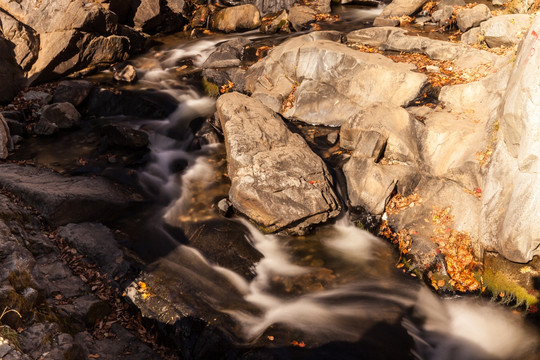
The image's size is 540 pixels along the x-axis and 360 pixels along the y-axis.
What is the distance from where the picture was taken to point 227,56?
17.3m

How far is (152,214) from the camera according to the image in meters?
10.7

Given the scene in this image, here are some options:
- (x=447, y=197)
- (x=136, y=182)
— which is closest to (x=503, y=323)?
(x=447, y=197)

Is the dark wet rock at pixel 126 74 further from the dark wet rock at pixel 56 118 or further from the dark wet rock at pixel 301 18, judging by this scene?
the dark wet rock at pixel 301 18

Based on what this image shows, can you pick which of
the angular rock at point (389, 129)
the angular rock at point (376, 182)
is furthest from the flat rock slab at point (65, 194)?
the angular rock at point (389, 129)

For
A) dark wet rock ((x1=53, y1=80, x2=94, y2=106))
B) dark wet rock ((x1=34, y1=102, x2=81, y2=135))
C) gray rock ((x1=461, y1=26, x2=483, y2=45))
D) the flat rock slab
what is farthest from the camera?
dark wet rock ((x1=53, y1=80, x2=94, y2=106))

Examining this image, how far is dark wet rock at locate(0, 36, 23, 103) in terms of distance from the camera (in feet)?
49.5

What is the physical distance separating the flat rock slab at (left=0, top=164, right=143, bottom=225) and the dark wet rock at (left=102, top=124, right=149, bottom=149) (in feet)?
6.95

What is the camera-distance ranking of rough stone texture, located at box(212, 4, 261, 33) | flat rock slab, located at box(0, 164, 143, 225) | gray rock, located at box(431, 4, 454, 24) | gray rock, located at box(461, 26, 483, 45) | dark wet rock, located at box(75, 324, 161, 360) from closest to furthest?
dark wet rock, located at box(75, 324, 161, 360) < flat rock slab, located at box(0, 164, 143, 225) < gray rock, located at box(461, 26, 483, 45) < gray rock, located at box(431, 4, 454, 24) < rough stone texture, located at box(212, 4, 261, 33)

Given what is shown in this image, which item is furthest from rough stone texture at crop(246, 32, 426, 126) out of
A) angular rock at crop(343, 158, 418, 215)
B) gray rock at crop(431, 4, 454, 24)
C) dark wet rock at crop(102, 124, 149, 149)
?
gray rock at crop(431, 4, 454, 24)

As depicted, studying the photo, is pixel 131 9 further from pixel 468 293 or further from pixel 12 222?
pixel 468 293

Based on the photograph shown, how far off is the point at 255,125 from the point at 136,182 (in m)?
4.03

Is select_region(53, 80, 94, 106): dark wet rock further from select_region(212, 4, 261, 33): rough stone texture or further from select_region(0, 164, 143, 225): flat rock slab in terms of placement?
select_region(212, 4, 261, 33): rough stone texture

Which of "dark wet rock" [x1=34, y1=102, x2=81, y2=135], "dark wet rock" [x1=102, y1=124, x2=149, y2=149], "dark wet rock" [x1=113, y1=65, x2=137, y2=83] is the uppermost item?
"dark wet rock" [x1=113, y1=65, x2=137, y2=83]

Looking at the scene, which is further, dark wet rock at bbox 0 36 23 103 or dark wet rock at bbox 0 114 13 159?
dark wet rock at bbox 0 36 23 103
